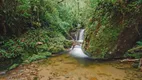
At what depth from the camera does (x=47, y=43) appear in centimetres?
988

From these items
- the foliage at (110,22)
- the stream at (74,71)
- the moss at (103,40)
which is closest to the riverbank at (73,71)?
the stream at (74,71)

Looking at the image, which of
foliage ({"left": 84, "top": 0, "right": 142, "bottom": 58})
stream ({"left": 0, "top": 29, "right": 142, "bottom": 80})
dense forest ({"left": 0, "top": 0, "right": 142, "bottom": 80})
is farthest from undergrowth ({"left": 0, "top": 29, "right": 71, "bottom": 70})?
foliage ({"left": 84, "top": 0, "right": 142, "bottom": 58})

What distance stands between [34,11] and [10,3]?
2.53m

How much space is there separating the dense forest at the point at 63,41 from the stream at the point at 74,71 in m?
0.47

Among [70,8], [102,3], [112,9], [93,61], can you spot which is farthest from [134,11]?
[70,8]

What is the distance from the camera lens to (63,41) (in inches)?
420

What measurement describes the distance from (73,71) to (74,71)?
42 mm

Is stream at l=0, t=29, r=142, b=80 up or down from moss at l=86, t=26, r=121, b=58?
down

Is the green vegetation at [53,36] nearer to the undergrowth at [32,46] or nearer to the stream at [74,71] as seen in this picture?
the undergrowth at [32,46]

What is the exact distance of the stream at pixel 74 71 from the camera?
567 cm

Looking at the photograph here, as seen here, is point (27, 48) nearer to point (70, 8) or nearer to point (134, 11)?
point (134, 11)

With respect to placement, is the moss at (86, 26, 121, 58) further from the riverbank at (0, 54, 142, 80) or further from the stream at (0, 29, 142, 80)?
the riverbank at (0, 54, 142, 80)

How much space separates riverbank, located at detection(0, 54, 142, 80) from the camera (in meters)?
5.67

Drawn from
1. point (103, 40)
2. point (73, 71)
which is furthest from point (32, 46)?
point (103, 40)
